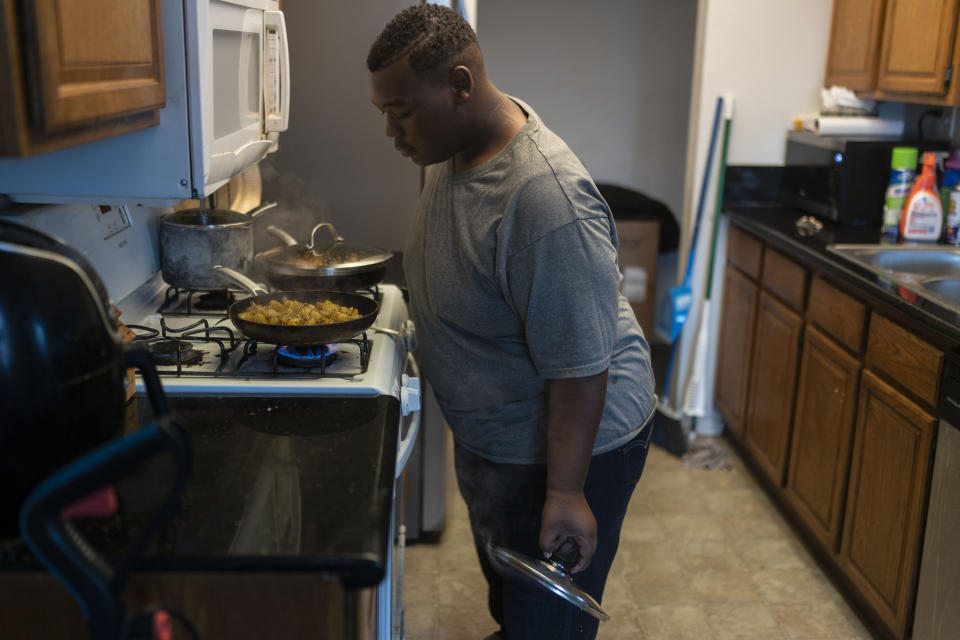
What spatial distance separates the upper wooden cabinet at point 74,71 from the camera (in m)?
0.90

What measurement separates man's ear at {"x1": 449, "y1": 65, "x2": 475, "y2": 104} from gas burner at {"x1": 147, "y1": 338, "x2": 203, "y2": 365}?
0.65 metres

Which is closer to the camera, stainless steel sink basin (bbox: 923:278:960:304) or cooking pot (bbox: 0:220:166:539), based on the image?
cooking pot (bbox: 0:220:166:539)

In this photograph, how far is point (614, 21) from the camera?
4457mm

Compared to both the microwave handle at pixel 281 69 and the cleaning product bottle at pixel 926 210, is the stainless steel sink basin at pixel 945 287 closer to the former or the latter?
the cleaning product bottle at pixel 926 210

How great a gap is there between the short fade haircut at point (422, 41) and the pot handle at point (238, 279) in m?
0.60

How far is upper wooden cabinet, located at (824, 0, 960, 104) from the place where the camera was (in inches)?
99.6

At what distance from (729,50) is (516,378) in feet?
7.33

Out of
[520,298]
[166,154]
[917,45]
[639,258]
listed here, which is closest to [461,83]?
[520,298]

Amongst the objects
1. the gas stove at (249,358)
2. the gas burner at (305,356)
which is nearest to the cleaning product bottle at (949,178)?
the gas stove at (249,358)

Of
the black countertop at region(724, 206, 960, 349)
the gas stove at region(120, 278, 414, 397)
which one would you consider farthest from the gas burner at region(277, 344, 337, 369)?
the black countertop at region(724, 206, 960, 349)

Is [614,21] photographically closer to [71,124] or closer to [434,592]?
[434,592]

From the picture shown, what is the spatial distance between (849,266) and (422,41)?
1553mm

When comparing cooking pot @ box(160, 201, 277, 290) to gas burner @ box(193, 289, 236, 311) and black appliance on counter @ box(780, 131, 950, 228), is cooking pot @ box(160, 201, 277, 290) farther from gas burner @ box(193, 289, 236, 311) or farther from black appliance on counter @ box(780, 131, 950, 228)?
black appliance on counter @ box(780, 131, 950, 228)

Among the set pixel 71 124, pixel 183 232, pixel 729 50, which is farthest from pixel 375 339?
pixel 729 50
